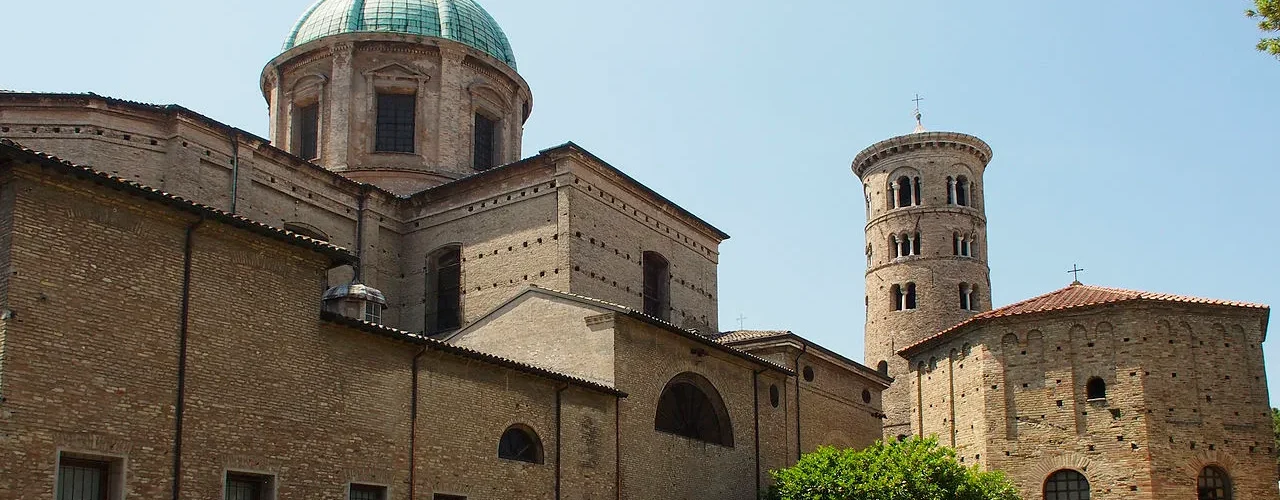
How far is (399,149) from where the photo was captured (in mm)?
29031

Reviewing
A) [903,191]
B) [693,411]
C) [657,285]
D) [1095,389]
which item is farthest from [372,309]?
[903,191]

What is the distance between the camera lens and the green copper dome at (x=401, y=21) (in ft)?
96.6

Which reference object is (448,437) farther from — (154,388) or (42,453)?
(42,453)

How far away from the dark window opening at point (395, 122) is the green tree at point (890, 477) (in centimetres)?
1221

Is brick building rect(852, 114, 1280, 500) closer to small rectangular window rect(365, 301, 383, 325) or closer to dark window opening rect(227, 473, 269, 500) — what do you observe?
small rectangular window rect(365, 301, 383, 325)

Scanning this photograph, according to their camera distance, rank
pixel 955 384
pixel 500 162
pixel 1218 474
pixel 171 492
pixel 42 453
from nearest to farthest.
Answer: pixel 42 453
pixel 171 492
pixel 1218 474
pixel 955 384
pixel 500 162

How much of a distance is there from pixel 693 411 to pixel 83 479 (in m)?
12.4

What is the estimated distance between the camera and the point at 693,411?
23328mm

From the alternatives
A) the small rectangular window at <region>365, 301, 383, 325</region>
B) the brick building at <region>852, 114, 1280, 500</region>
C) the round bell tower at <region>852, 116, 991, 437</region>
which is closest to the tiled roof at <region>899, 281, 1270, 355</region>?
the brick building at <region>852, 114, 1280, 500</region>

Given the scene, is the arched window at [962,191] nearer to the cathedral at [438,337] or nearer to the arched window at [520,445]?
the cathedral at [438,337]

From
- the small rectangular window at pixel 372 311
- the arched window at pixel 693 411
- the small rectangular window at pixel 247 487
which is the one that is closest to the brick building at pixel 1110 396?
the arched window at pixel 693 411

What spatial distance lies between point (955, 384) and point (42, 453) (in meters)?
20.1

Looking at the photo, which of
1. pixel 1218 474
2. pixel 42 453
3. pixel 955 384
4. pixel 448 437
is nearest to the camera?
pixel 42 453

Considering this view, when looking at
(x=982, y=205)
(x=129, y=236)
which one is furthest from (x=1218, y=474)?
(x=982, y=205)
